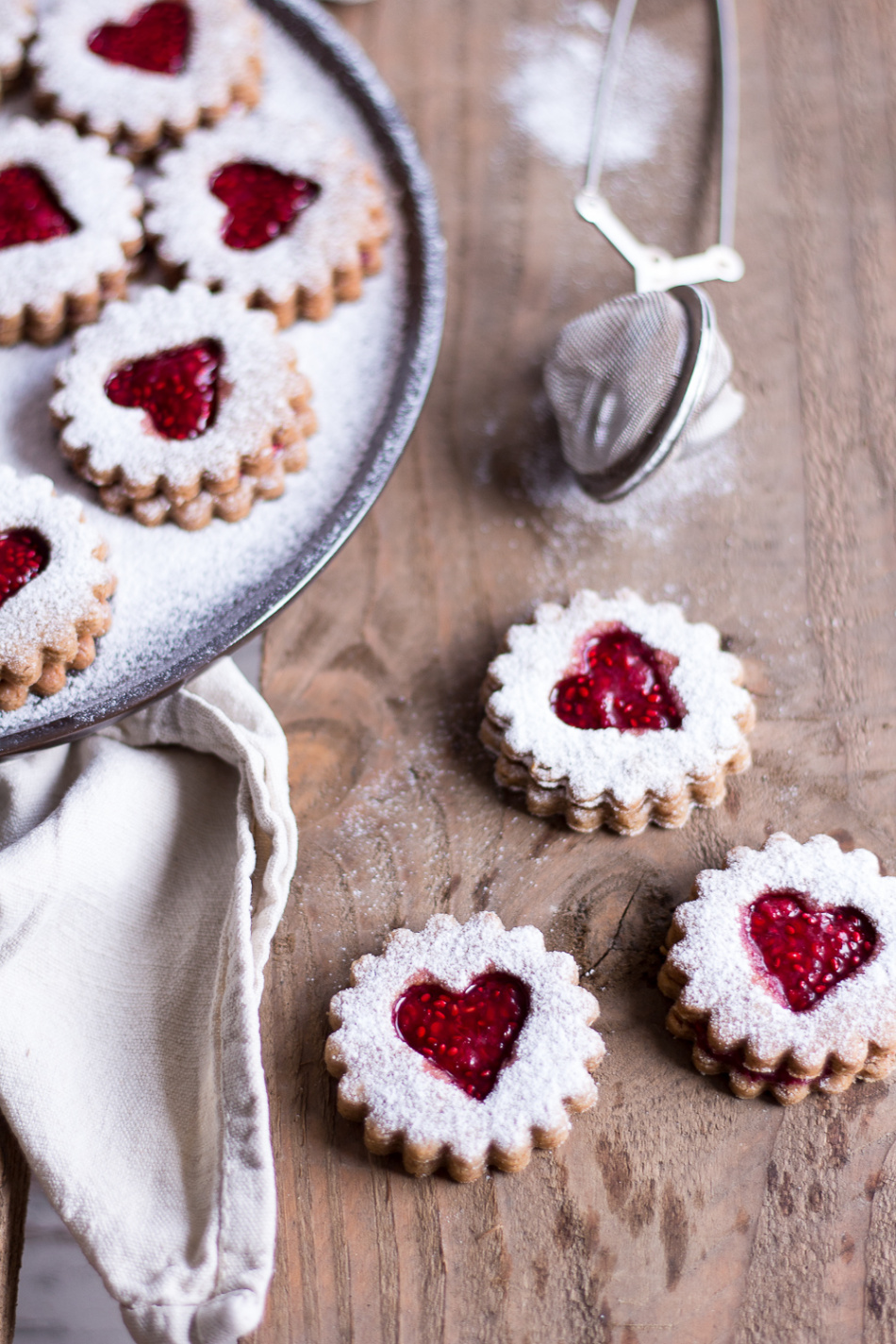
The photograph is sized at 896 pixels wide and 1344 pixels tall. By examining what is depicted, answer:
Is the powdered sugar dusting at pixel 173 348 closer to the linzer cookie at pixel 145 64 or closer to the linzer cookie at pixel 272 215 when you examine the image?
the linzer cookie at pixel 272 215

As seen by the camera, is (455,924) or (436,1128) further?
(455,924)

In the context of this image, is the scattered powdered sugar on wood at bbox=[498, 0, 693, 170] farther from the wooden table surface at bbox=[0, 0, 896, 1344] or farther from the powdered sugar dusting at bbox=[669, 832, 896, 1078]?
the powdered sugar dusting at bbox=[669, 832, 896, 1078]

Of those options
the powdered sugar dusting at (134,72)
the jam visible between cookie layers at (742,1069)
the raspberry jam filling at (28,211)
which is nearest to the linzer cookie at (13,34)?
the powdered sugar dusting at (134,72)

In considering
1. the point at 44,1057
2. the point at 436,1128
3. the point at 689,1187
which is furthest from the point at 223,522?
the point at 689,1187

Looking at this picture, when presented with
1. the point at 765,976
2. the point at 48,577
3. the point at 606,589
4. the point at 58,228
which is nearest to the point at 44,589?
the point at 48,577

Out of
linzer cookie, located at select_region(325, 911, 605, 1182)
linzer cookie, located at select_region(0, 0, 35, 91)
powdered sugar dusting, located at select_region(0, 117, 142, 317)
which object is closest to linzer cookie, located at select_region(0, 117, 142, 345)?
powdered sugar dusting, located at select_region(0, 117, 142, 317)

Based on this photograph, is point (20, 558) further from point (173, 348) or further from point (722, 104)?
point (722, 104)

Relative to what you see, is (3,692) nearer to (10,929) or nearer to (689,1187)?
(10,929)
